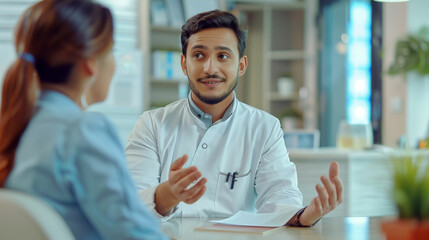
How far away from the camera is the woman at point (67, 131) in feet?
2.60

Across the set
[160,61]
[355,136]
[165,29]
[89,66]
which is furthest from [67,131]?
[165,29]

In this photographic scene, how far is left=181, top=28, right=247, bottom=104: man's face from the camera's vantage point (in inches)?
75.1

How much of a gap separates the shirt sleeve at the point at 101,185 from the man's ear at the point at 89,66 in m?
0.12

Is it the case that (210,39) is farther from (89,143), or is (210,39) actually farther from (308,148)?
(308,148)

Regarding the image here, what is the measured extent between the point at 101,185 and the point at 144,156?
3.40 feet

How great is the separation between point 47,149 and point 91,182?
84mm

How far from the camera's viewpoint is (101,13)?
0.92 meters

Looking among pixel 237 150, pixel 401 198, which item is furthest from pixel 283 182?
pixel 401 198

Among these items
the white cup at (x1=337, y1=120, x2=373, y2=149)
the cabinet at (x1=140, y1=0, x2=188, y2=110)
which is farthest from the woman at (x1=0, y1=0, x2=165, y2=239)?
the cabinet at (x1=140, y1=0, x2=188, y2=110)

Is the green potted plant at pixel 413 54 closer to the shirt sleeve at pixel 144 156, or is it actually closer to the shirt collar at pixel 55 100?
the shirt sleeve at pixel 144 156

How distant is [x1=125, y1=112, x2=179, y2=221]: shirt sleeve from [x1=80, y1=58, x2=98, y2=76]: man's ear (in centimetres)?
82

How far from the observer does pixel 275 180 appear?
176 cm

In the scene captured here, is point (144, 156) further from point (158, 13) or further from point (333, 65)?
point (333, 65)

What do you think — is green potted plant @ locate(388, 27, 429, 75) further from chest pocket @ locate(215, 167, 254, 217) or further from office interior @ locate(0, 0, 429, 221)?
chest pocket @ locate(215, 167, 254, 217)
